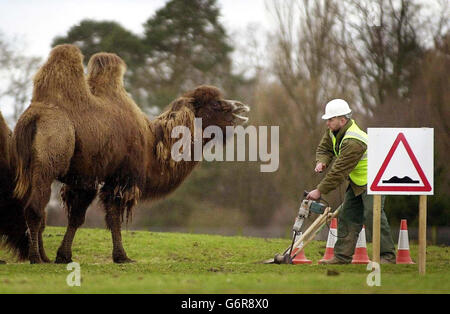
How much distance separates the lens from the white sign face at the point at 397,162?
10.4 m

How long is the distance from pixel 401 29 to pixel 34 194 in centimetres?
2142

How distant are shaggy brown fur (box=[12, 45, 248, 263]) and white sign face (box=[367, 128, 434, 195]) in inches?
182

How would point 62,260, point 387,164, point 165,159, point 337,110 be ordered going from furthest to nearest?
point 165,159
point 62,260
point 337,110
point 387,164

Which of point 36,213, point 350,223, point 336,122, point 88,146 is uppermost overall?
point 336,122

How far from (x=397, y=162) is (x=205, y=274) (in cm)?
294

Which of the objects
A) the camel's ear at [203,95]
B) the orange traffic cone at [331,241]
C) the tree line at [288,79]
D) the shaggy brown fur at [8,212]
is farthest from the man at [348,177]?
the tree line at [288,79]

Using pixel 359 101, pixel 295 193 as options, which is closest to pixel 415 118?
pixel 359 101

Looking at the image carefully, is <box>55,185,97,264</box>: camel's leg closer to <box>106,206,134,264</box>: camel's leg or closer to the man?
<box>106,206,134,264</box>: camel's leg

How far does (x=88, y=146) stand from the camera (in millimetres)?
12633

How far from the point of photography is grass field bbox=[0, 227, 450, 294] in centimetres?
869

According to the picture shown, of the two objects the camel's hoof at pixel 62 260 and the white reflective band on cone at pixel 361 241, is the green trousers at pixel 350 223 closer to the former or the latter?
the white reflective band on cone at pixel 361 241

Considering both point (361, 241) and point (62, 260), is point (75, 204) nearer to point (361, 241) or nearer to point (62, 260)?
point (62, 260)

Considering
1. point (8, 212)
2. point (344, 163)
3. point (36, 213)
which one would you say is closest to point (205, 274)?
point (344, 163)
